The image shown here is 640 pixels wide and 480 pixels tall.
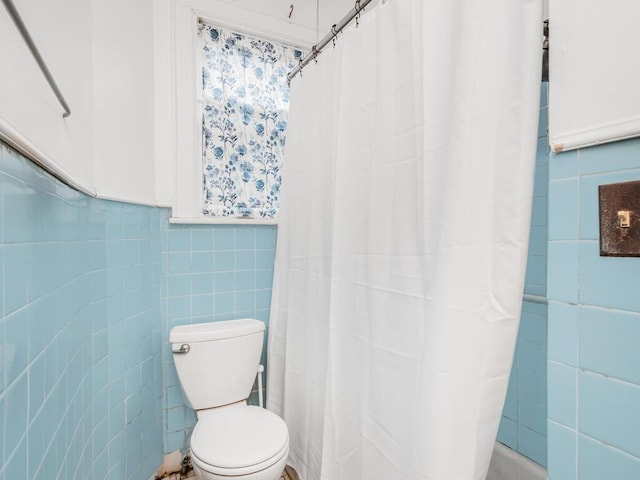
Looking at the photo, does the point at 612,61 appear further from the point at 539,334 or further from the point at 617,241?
the point at 539,334

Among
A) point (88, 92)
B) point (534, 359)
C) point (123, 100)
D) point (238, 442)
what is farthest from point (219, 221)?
point (534, 359)

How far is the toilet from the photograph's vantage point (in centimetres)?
109

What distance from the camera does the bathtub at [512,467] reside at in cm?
112

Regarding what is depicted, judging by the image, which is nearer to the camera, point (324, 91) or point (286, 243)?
point (324, 91)

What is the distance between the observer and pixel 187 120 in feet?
5.31

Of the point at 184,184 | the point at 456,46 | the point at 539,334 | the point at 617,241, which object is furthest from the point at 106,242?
the point at 539,334

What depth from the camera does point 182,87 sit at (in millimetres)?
1602

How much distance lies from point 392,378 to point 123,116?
4.67 ft

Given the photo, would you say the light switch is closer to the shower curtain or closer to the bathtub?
the shower curtain

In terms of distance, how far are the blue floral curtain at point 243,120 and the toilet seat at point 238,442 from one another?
3.22ft

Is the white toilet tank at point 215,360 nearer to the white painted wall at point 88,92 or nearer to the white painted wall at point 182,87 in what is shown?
the white painted wall at point 182,87

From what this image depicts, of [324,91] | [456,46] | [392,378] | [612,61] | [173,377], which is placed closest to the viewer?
[612,61]

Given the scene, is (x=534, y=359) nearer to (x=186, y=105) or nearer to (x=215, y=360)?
(x=215, y=360)

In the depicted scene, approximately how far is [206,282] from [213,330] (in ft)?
0.93
